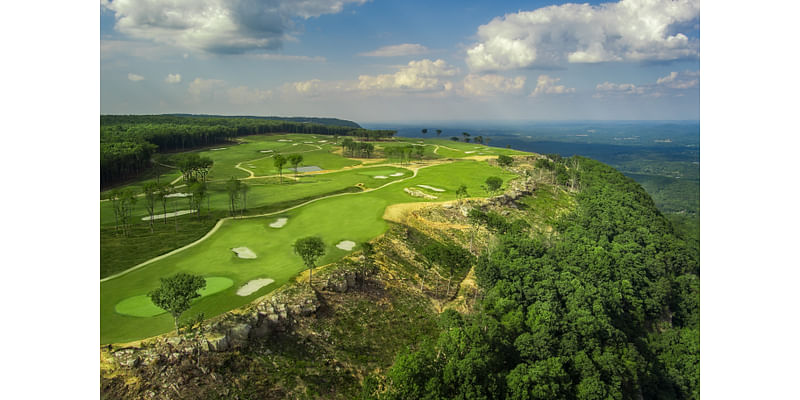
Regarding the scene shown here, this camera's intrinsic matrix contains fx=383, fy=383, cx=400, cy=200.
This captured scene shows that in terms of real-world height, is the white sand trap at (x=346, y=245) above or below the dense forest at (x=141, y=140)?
below

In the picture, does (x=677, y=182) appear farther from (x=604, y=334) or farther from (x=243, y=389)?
(x=243, y=389)

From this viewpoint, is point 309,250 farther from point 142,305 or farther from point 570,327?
point 570,327

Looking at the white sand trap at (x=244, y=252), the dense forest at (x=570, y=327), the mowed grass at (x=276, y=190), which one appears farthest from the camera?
the mowed grass at (x=276, y=190)

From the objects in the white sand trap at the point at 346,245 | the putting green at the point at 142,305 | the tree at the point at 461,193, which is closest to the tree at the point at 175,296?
the putting green at the point at 142,305

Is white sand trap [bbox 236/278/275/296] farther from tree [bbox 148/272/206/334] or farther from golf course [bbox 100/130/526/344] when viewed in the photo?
tree [bbox 148/272/206/334]

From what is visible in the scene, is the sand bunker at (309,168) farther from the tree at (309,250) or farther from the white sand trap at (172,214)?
the tree at (309,250)

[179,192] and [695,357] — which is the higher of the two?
[179,192]

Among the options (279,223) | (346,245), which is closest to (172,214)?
(279,223)

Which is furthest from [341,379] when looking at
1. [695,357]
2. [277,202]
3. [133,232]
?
[277,202]
